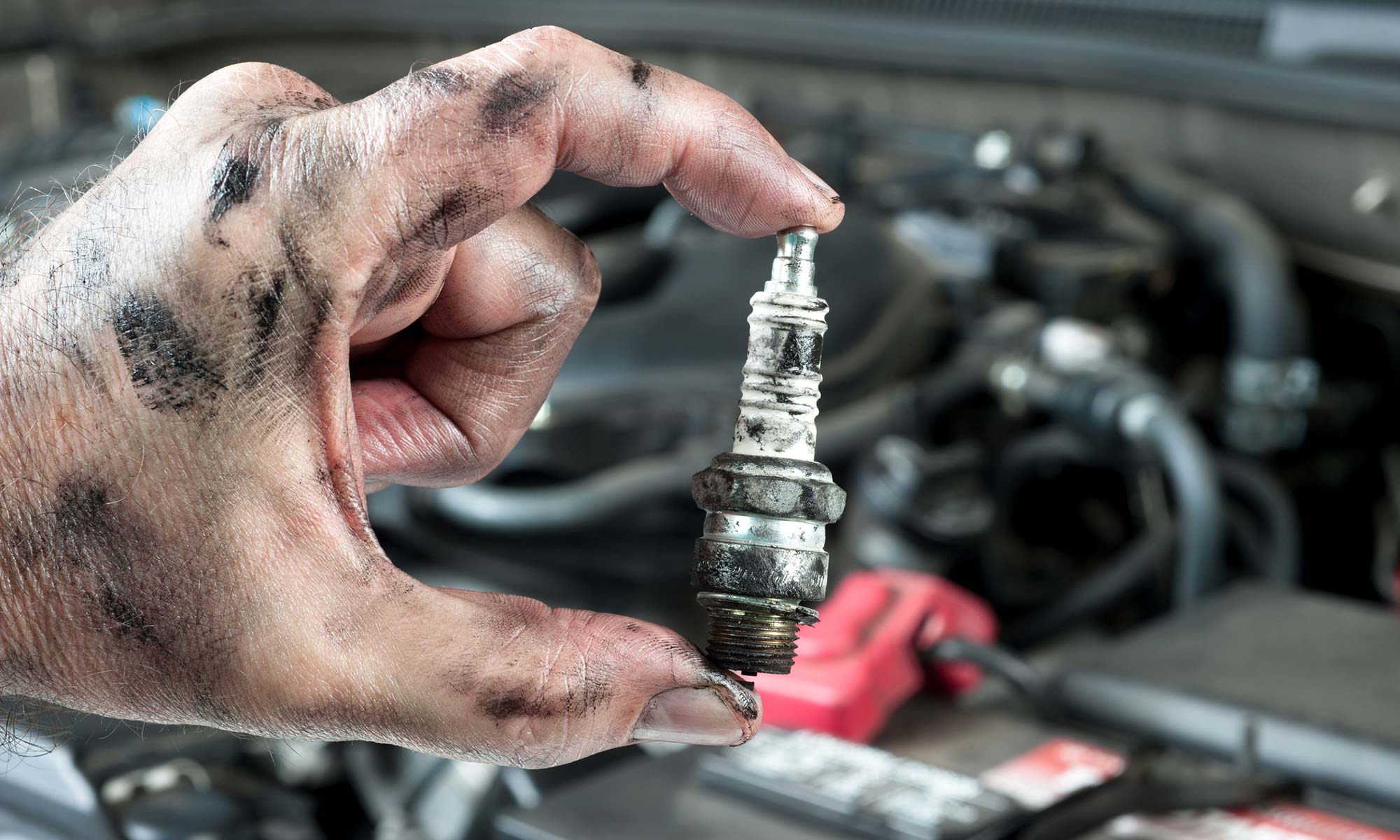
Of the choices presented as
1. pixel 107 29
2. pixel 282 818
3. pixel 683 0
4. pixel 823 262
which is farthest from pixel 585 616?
pixel 107 29

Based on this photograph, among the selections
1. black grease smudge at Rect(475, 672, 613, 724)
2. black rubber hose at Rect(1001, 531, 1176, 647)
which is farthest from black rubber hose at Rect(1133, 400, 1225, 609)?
black grease smudge at Rect(475, 672, 613, 724)

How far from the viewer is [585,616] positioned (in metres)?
0.50

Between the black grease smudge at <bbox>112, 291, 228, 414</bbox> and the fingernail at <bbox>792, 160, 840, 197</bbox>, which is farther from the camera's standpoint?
the fingernail at <bbox>792, 160, 840, 197</bbox>

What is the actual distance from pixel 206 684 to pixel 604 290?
0.85 meters

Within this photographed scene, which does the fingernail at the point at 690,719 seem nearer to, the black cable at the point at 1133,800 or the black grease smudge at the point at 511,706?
the black grease smudge at the point at 511,706

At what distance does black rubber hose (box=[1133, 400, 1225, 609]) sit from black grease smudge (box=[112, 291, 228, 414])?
0.78 metres

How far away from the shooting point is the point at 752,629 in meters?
0.52

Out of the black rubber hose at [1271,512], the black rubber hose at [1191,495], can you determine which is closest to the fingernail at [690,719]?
the black rubber hose at [1191,495]

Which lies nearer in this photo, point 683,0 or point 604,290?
point 604,290

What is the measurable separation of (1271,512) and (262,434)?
0.99 meters

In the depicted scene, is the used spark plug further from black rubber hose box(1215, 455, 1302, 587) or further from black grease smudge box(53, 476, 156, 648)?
black rubber hose box(1215, 455, 1302, 587)

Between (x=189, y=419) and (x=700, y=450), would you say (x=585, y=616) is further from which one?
(x=700, y=450)

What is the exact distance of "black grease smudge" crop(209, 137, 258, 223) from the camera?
44 centimetres

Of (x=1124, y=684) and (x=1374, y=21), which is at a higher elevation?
(x=1374, y=21)
